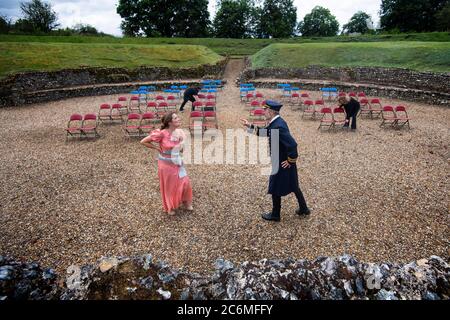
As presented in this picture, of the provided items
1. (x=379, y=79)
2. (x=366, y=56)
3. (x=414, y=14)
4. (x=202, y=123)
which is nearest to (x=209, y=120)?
(x=202, y=123)

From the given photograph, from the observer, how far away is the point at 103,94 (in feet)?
70.4

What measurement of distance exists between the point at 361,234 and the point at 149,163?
6.60 meters

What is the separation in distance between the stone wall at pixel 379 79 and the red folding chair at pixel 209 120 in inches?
474

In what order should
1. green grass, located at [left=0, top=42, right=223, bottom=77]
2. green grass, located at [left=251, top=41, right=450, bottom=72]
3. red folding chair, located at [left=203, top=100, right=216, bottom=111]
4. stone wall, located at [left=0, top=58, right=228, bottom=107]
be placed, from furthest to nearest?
1. green grass, located at [left=0, top=42, right=223, bottom=77]
2. green grass, located at [left=251, top=41, right=450, bottom=72]
3. stone wall, located at [left=0, top=58, right=228, bottom=107]
4. red folding chair, located at [left=203, top=100, right=216, bottom=111]

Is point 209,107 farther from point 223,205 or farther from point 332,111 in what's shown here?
point 223,205

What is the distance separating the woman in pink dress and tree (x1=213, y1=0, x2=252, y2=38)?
260 feet

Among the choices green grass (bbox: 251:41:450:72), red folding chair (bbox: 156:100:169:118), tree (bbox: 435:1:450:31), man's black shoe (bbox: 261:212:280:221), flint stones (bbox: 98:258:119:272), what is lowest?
man's black shoe (bbox: 261:212:280:221)

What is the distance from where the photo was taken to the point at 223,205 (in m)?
6.63

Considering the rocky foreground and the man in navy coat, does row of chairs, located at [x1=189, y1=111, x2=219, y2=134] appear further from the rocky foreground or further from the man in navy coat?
the rocky foreground

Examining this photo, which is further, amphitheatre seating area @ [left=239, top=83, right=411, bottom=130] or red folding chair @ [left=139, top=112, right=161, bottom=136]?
amphitheatre seating area @ [left=239, top=83, right=411, bottom=130]

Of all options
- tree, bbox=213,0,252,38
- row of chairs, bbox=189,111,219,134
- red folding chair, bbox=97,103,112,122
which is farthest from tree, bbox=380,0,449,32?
red folding chair, bbox=97,103,112,122

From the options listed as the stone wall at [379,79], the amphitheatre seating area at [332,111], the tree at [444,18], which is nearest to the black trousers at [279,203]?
the amphitheatre seating area at [332,111]

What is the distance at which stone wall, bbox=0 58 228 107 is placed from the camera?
59.9 ft

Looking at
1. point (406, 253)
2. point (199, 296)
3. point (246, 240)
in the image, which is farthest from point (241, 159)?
point (199, 296)
